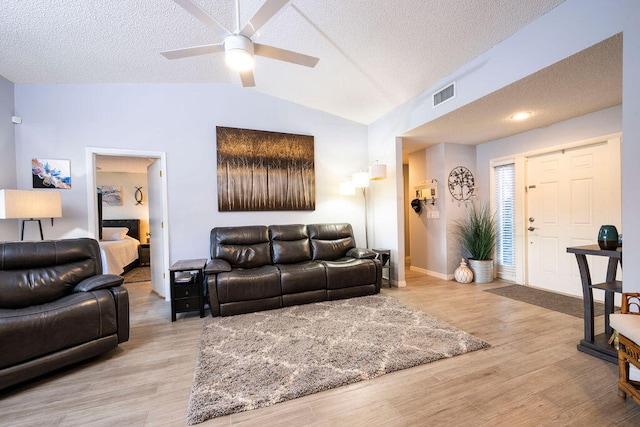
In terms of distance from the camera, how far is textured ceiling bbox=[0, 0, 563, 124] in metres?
2.29

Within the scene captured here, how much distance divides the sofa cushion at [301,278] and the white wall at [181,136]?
1150 mm

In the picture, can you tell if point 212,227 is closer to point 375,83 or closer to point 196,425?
point 196,425

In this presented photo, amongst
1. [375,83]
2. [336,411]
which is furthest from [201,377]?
[375,83]

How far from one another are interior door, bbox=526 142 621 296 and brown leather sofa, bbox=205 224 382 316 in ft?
8.15

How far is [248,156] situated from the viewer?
13.3 feet

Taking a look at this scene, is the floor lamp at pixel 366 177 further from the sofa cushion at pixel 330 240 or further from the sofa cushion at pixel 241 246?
the sofa cushion at pixel 241 246

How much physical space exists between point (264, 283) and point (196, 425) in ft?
5.51

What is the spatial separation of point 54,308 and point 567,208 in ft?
18.5

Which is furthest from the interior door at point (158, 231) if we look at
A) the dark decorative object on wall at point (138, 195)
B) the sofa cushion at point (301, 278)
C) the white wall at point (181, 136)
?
the dark decorative object on wall at point (138, 195)

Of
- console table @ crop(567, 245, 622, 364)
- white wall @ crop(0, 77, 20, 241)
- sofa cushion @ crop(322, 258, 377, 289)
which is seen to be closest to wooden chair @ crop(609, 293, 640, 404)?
console table @ crop(567, 245, 622, 364)

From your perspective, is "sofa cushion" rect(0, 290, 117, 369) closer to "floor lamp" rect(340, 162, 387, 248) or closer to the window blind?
"floor lamp" rect(340, 162, 387, 248)

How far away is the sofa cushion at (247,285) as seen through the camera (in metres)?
2.98

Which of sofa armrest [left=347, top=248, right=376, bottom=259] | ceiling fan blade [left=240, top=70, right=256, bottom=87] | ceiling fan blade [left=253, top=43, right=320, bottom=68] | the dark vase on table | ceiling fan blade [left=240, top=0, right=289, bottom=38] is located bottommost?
sofa armrest [left=347, top=248, right=376, bottom=259]

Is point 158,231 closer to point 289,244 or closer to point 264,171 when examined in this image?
point 264,171
